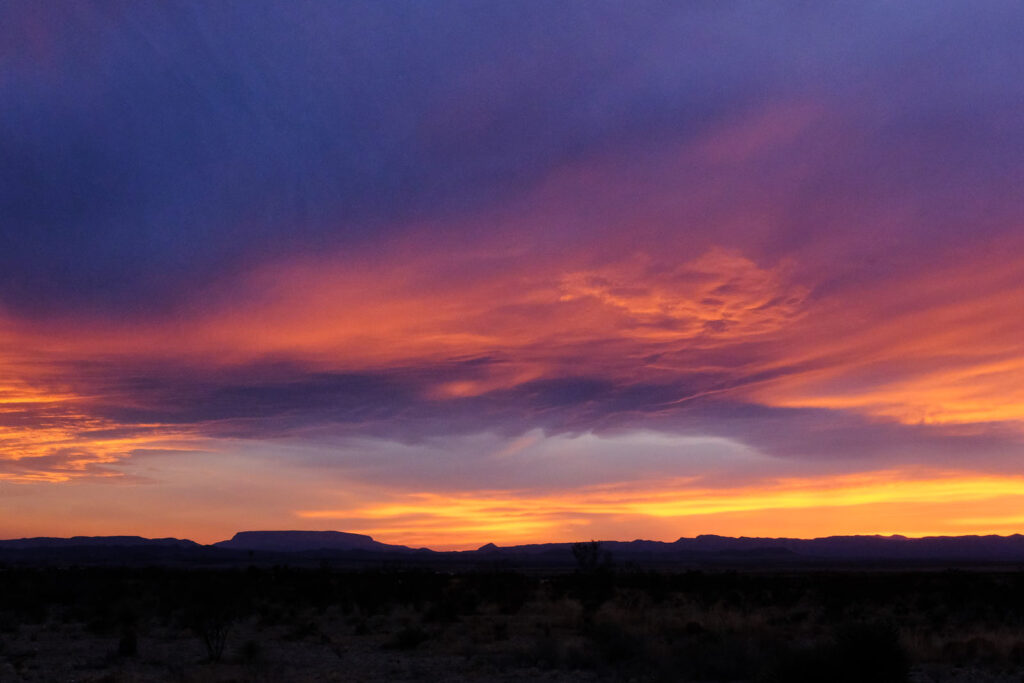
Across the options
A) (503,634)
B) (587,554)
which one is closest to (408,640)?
(503,634)

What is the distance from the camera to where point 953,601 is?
4281 centimetres

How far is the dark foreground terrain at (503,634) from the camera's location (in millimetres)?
21219

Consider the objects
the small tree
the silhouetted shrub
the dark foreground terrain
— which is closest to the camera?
the dark foreground terrain

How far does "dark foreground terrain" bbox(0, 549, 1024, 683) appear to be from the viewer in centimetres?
2122

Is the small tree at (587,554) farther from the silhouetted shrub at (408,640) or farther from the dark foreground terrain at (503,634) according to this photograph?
the silhouetted shrub at (408,640)

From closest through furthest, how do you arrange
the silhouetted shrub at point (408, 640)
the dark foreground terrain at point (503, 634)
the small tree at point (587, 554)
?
1. the dark foreground terrain at point (503, 634)
2. the silhouetted shrub at point (408, 640)
3. the small tree at point (587, 554)

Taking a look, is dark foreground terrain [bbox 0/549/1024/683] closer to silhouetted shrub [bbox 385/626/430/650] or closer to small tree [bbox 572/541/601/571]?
silhouetted shrub [bbox 385/626/430/650]

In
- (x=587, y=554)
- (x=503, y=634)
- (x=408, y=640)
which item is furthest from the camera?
(x=587, y=554)

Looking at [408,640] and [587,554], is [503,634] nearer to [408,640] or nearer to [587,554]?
[408,640]

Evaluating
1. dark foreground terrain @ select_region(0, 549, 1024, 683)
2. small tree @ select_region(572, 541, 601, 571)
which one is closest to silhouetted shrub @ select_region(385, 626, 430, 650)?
dark foreground terrain @ select_region(0, 549, 1024, 683)

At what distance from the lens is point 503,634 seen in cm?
3061

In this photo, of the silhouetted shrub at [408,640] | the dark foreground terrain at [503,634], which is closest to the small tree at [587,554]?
the dark foreground terrain at [503,634]

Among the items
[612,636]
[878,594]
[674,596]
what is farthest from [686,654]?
[878,594]

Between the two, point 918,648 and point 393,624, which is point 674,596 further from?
point 918,648
